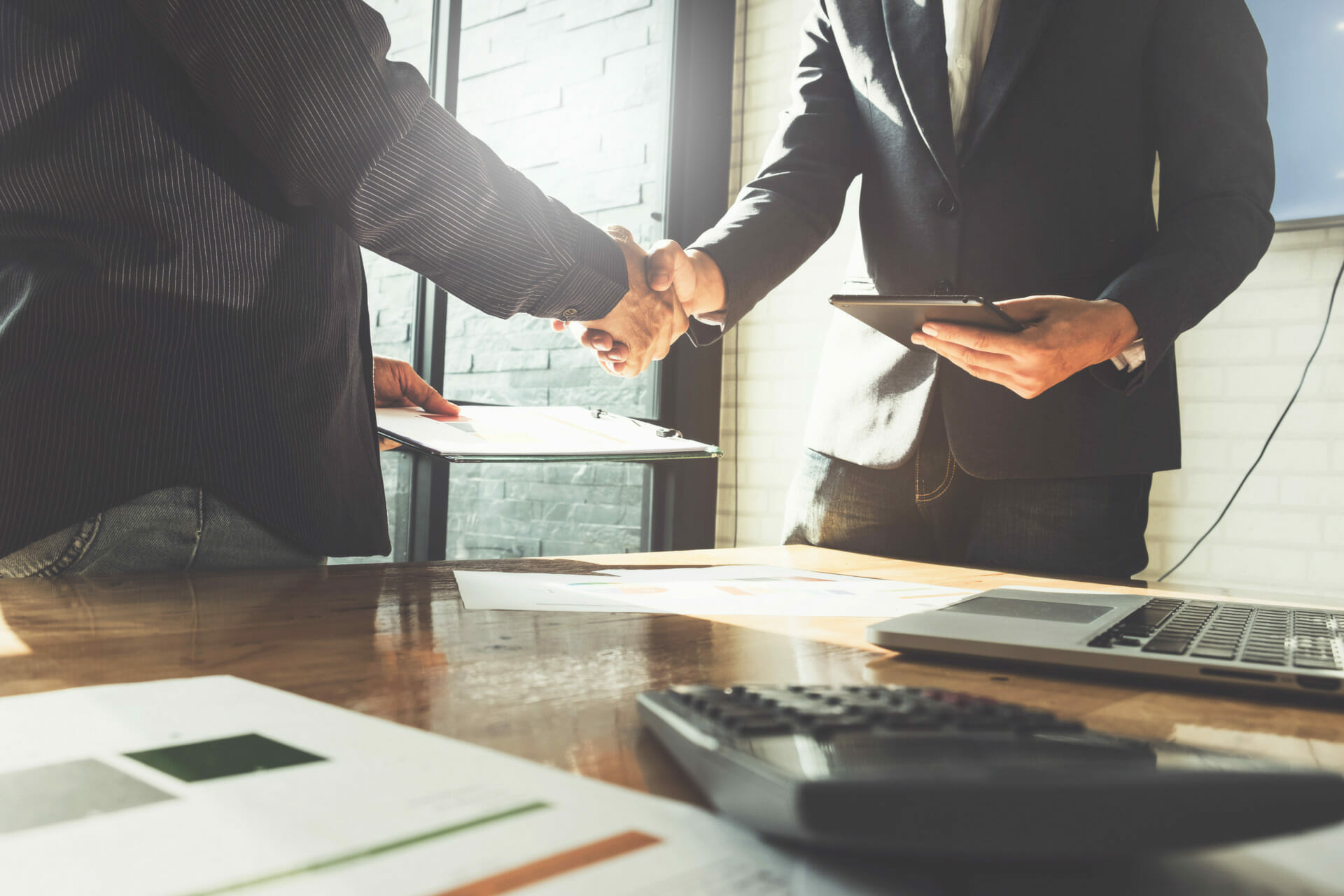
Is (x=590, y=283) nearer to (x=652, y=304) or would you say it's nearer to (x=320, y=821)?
(x=652, y=304)

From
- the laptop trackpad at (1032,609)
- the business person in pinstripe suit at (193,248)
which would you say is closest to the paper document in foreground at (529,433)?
the business person in pinstripe suit at (193,248)

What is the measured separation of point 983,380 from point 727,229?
451 mm

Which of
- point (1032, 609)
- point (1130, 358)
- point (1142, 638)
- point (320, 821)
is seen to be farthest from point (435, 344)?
point (320, 821)

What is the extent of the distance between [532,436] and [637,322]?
14.0 inches

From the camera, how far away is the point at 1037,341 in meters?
0.98

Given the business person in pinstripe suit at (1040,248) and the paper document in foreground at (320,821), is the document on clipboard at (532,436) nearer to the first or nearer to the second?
the business person in pinstripe suit at (1040,248)

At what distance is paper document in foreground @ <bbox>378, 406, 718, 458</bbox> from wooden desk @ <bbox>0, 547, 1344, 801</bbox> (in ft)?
0.73

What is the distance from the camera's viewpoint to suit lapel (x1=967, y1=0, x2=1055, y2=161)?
3.87 feet

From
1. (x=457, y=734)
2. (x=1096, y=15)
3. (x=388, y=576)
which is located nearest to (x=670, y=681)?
(x=457, y=734)

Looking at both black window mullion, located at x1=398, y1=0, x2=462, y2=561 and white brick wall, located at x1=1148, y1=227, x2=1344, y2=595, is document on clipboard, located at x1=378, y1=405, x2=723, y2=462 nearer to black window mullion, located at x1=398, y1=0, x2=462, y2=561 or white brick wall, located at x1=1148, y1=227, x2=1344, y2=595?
black window mullion, located at x1=398, y1=0, x2=462, y2=561

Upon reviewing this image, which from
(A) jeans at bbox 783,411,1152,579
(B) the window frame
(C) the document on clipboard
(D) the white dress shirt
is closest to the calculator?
(C) the document on clipboard

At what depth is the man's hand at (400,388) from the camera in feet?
3.88

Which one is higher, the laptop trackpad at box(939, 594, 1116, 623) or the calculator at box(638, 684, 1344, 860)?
the calculator at box(638, 684, 1344, 860)

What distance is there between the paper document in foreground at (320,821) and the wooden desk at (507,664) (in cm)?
3
